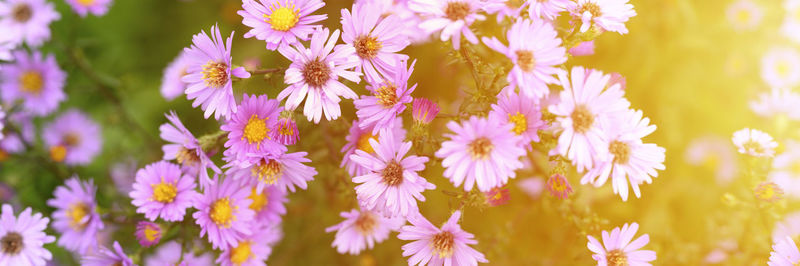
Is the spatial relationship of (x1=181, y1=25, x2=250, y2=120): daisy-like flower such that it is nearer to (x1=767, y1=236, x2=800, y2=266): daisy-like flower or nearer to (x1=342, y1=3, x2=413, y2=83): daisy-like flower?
(x1=342, y1=3, x2=413, y2=83): daisy-like flower

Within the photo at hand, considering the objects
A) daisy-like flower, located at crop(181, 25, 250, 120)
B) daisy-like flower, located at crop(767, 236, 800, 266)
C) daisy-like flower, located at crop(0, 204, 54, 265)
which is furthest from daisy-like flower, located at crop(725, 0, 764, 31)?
daisy-like flower, located at crop(0, 204, 54, 265)

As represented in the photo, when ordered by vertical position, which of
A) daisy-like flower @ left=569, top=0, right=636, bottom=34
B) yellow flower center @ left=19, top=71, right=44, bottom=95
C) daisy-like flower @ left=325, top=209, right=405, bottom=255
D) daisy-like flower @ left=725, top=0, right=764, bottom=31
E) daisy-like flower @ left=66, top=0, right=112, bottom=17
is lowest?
daisy-like flower @ left=325, top=209, right=405, bottom=255

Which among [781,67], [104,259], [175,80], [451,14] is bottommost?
[104,259]

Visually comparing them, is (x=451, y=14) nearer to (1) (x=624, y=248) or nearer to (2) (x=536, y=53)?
(2) (x=536, y=53)

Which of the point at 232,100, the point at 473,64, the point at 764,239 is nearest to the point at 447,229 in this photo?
the point at 473,64

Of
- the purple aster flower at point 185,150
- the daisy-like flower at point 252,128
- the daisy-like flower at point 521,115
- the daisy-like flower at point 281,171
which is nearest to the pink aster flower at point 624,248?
the daisy-like flower at point 521,115

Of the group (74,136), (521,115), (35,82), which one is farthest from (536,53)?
(74,136)

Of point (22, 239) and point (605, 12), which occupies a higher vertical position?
point (605, 12)
